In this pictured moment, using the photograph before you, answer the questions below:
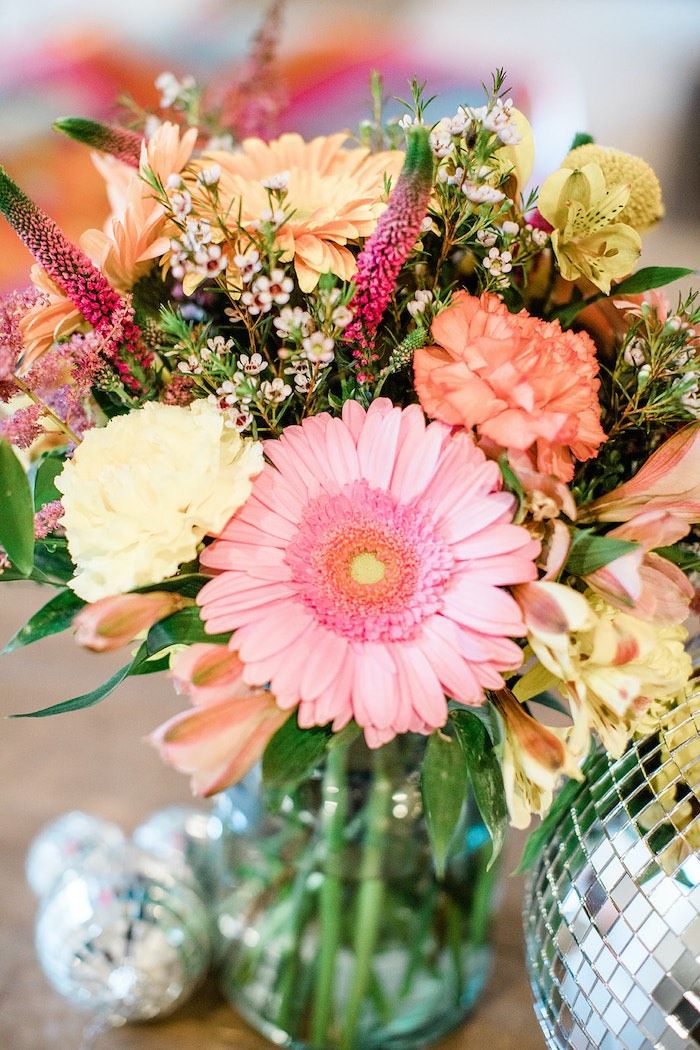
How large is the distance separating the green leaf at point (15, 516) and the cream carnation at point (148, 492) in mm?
14

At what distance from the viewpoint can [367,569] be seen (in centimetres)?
32

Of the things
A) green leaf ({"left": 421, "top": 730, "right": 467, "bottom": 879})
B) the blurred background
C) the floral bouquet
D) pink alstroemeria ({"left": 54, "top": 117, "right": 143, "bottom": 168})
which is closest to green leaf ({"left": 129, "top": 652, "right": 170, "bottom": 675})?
the floral bouquet

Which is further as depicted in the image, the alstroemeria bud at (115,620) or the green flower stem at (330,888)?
the green flower stem at (330,888)

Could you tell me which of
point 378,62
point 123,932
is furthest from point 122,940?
point 378,62

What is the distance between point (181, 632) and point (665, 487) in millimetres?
187

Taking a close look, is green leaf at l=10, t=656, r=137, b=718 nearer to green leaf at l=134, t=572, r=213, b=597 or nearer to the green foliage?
green leaf at l=134, t=572, r=213, b=597

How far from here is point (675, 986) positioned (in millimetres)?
314

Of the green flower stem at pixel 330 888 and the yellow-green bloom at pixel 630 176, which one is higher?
the yellow-green bloom at pixel 630 176

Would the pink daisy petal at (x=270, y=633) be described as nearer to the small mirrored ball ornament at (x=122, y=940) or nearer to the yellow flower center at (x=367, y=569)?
the yellow flower center at (x=367, y=569)

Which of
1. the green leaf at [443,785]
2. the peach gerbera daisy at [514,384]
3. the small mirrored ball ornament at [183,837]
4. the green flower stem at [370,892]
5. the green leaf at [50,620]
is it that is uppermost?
the peach gerbera daisy at [514,384]

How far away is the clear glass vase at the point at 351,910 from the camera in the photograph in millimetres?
466

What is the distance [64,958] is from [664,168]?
44.8 inches

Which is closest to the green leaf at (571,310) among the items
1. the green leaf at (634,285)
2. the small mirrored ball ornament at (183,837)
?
the green leaf at (634,285)

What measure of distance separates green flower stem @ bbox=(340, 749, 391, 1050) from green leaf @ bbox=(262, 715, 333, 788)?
0.44 feet
